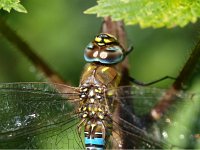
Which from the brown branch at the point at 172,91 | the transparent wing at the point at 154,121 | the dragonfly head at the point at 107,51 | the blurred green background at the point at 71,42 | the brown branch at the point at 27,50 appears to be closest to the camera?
the transparent wing at the point at 154,121

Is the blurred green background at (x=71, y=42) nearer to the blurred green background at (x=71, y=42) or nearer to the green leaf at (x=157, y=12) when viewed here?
the blurred green background at (x=71, y=42)

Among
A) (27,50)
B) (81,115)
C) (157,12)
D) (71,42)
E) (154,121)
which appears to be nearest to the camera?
(157,12)

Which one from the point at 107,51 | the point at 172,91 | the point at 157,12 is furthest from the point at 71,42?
the point at 157,12

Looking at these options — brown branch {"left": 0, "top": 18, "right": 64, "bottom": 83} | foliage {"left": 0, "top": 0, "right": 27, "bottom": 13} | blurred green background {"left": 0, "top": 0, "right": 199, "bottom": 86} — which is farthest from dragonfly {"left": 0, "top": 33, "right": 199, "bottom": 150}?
blurred green background {"left": 0, "top": 0, "right": 199, "bottom": 86}

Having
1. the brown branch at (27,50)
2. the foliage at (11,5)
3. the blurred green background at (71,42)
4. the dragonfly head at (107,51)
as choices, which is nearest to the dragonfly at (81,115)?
the dragonfly head at (107,51)

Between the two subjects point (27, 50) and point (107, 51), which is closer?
point (107, 51)

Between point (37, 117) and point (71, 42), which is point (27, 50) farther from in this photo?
point (71, 42)
